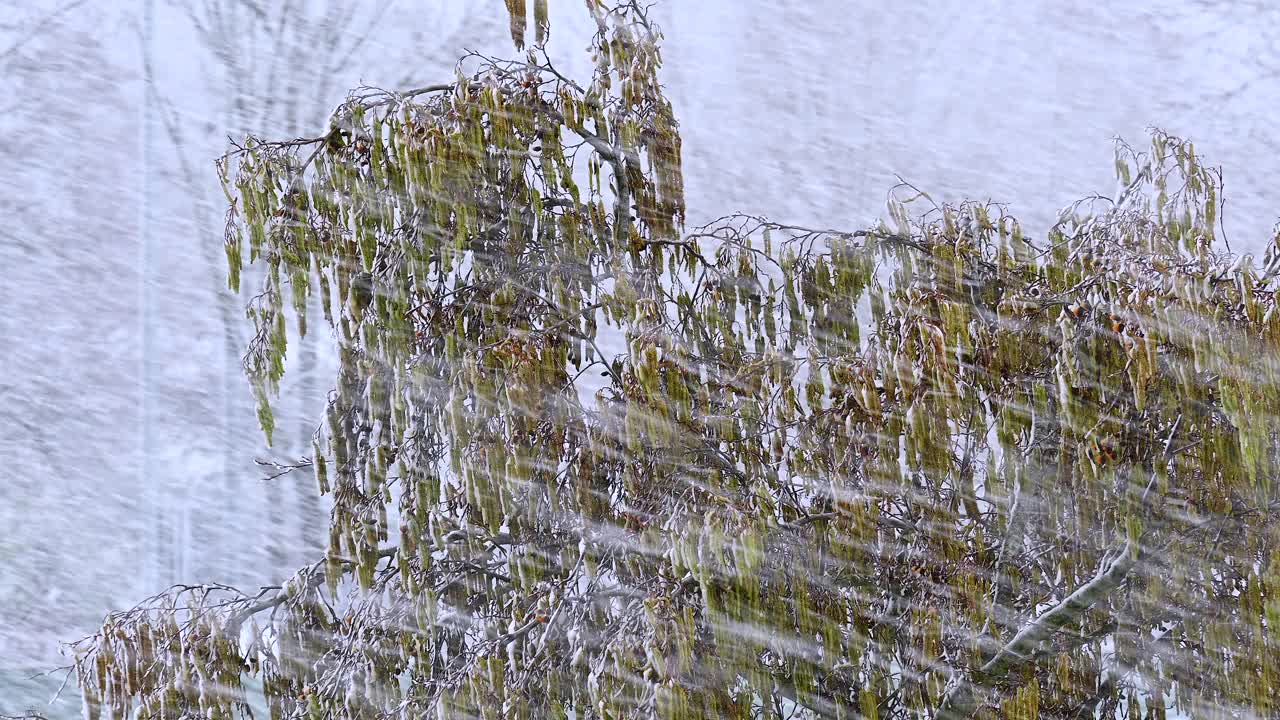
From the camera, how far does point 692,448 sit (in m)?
2.08

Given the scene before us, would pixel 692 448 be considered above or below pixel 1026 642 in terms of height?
above

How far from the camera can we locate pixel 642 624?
1873 mm

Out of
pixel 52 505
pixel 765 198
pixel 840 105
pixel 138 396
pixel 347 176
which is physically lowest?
pixel 52 505

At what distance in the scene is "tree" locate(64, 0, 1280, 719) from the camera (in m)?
1.83

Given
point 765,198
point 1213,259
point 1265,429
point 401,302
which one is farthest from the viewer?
point 765,198

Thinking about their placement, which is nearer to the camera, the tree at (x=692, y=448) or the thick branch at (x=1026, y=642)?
the tree at (x=692, y=448)

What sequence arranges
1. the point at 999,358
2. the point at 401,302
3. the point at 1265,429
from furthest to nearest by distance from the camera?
the point at 401,302, the point at 999,358, the point at 1265,429

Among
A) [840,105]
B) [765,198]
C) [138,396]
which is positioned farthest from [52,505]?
[840,105]

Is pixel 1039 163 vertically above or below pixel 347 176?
A: below

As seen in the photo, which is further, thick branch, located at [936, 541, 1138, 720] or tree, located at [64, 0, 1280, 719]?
thick branch, located at [936, 541, 1138, 720]

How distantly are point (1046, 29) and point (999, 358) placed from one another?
830cm

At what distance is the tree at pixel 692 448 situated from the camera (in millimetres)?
1829

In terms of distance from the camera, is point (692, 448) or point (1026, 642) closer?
point (692, 448)

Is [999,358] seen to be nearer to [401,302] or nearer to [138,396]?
[401,302]
